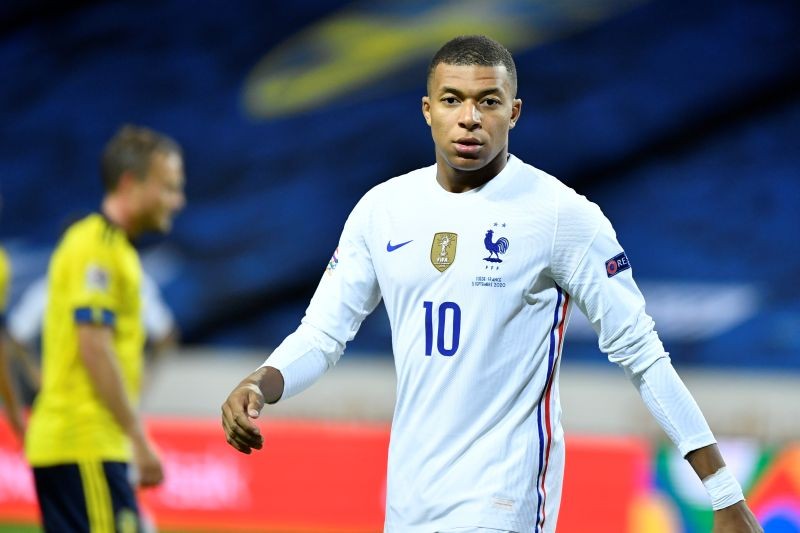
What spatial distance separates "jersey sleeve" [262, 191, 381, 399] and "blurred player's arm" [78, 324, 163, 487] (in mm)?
1336

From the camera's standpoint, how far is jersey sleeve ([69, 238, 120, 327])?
4.21 m

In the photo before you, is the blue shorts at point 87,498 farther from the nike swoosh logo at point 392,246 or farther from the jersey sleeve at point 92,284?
the nike swoosh logo at point 392,246

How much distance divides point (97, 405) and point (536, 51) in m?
7.35

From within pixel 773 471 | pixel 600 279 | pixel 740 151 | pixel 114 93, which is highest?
pixel 114 93

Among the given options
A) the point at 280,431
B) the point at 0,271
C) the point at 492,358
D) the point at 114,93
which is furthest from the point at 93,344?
the point at 114,93

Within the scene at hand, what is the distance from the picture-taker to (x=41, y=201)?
11.8m

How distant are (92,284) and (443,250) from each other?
1.73 m

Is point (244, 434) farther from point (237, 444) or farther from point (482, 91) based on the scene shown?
point (482, 91)

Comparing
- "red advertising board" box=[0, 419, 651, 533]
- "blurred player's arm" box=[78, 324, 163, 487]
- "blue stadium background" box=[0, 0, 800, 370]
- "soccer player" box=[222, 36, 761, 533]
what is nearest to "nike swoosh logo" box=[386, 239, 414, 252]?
"soccer player" box=[222, 36, 761, 533]

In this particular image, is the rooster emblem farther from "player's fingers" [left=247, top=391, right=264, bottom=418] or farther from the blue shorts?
the blue shorts

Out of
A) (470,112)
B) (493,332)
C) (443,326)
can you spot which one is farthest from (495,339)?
(470,112)

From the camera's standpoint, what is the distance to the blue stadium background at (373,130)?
10469 mm

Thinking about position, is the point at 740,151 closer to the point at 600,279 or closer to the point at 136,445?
the point at 136,445

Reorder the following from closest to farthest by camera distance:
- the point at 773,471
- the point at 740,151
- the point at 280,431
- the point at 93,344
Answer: the point at 93,344, the point at 773,471, the point at 280,431, the point at 740,151
